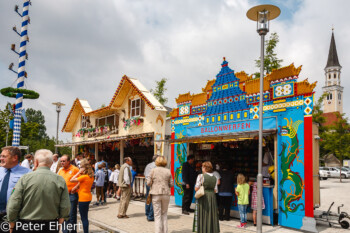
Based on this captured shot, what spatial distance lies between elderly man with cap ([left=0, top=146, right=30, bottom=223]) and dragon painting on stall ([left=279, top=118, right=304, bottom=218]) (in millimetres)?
6432

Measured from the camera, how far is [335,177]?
1364 inches

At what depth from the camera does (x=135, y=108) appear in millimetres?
15297

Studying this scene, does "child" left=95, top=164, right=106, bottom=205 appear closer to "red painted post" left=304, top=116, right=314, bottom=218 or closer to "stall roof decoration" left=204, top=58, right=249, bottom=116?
"stall roof decoration" left=204, top=58, right=249, bottom=116

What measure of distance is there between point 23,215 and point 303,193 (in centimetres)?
665

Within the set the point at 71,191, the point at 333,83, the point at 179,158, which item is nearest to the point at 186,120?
the point at 179,158

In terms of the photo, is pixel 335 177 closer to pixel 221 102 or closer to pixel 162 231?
pixel 221 102

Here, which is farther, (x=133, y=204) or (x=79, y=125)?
(x=79, y=125)

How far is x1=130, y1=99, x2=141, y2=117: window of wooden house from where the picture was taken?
1505cm

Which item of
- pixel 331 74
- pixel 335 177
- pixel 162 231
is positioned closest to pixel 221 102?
pixel 162 231

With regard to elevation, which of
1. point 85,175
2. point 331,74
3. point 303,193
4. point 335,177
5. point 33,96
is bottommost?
point 335,177

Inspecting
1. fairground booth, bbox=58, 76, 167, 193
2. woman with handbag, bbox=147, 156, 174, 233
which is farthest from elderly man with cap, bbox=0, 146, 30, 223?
fairground booth, bbox=58, 76, 167, 193

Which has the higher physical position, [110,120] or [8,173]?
[110,120]

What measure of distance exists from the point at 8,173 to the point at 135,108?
11.1 m

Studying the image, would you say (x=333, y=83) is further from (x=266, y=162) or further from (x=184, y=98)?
(x=266, y=162)
